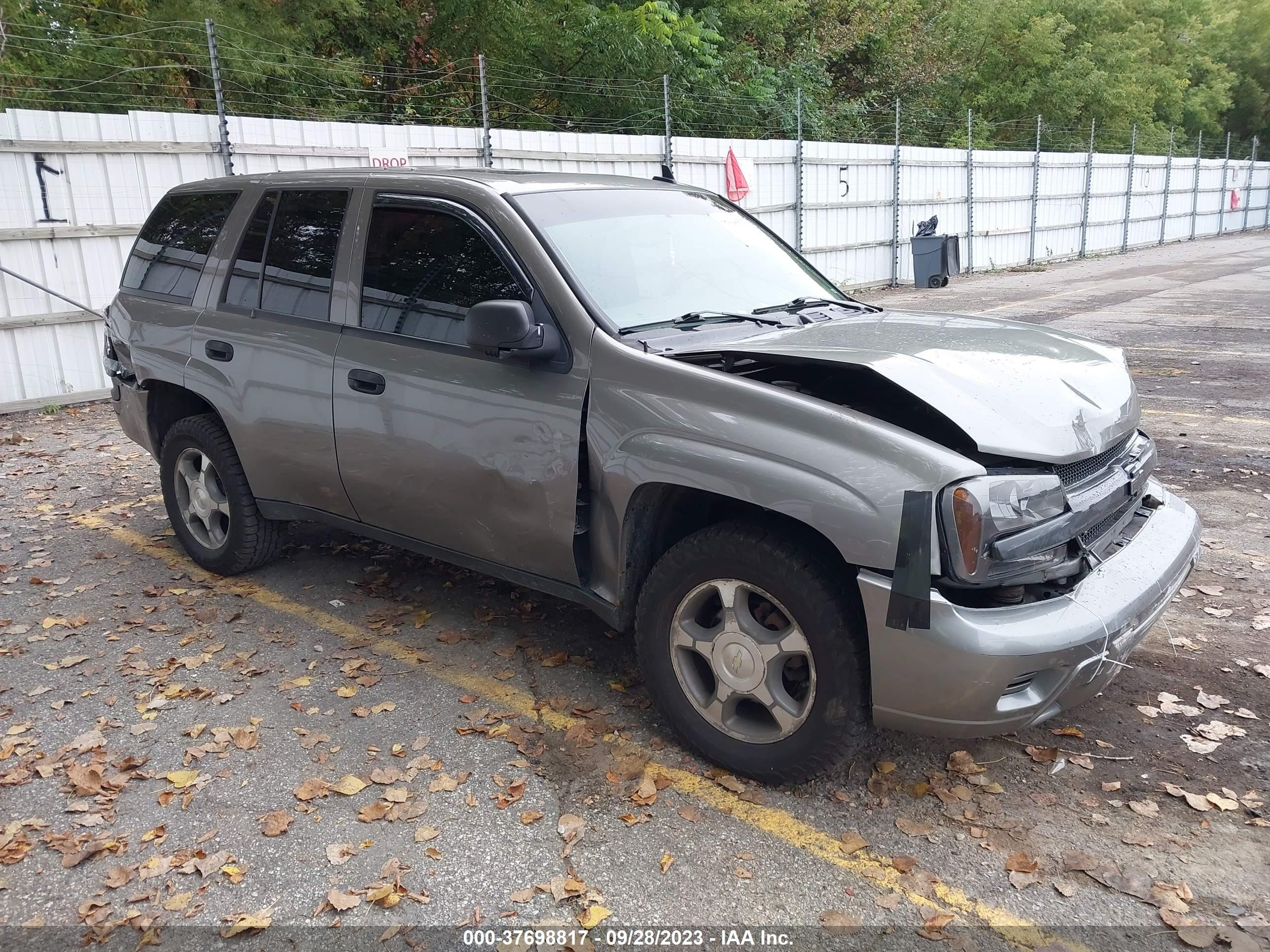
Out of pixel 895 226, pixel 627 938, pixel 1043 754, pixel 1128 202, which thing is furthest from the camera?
pixel 1128 202

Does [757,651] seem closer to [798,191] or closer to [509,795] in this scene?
[509,795]

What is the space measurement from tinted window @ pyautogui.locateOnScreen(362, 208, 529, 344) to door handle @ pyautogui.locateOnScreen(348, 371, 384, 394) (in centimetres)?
20

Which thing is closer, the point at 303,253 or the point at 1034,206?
the point at 303,253

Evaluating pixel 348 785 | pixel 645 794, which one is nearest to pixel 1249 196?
pixel 645 794

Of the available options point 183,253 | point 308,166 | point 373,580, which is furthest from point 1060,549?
point 308,166

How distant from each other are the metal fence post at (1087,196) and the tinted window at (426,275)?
93.7 feet

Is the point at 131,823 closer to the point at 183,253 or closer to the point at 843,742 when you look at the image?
the point at 843,742

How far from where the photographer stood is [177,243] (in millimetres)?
5348

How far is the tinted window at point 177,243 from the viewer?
5160mm

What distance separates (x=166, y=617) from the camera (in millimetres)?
4969

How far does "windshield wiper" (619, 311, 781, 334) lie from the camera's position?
12.6 feet

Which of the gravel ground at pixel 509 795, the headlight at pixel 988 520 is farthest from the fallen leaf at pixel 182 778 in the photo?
the headlight at pixel 988 520

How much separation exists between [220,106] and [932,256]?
13.4 m

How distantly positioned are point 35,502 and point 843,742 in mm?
6094
